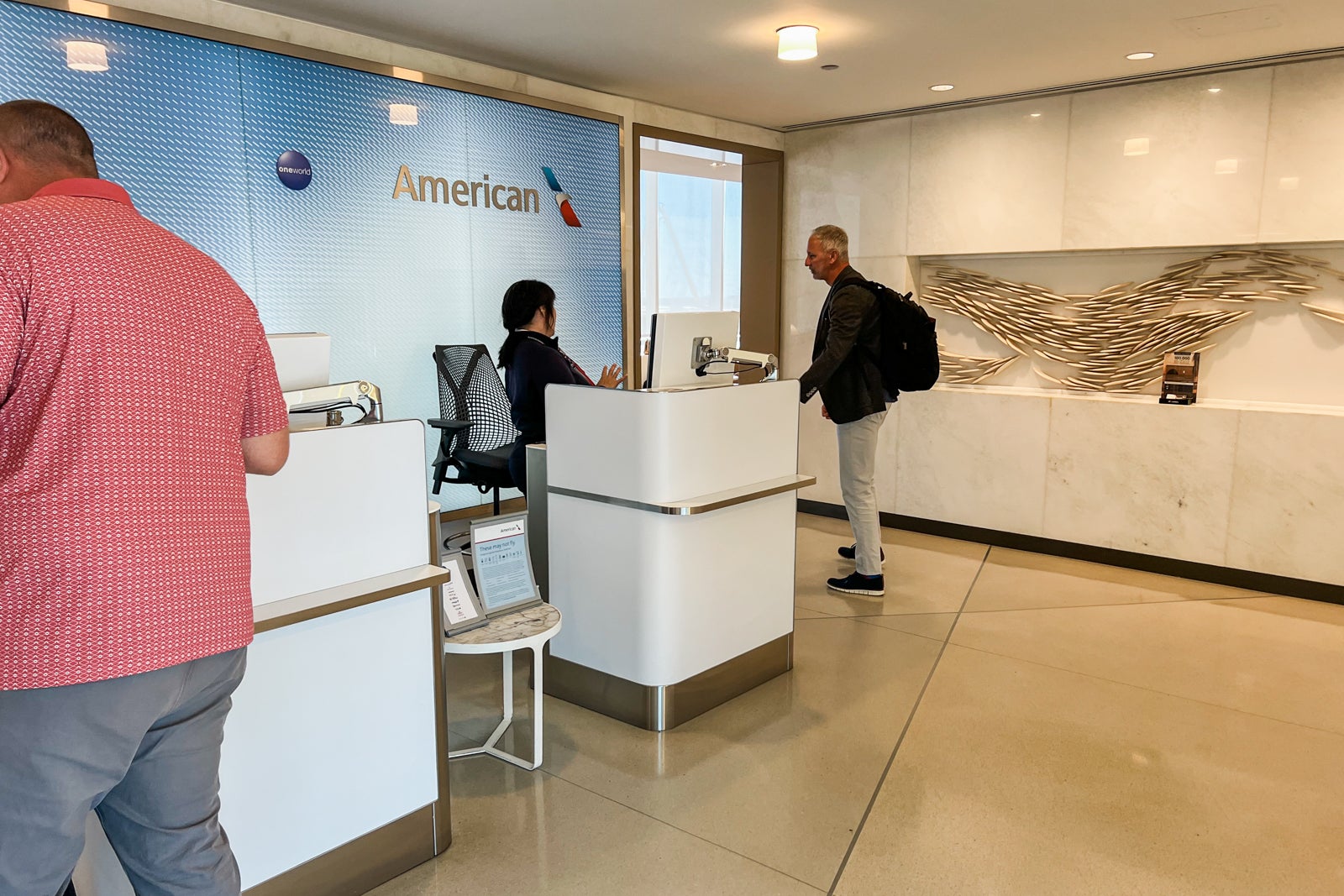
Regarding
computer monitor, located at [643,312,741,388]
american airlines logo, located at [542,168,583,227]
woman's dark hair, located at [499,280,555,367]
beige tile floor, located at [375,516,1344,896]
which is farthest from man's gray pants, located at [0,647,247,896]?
american airlines logo, located at [542,168,583,227]

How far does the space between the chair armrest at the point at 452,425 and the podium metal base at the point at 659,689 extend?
168 centimetres

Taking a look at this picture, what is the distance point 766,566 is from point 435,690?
157 centimetres

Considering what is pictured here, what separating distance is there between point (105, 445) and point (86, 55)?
3.15m

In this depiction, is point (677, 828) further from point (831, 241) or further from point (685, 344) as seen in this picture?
point (831, 241)

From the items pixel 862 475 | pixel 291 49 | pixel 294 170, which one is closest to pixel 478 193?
pixel 294 170

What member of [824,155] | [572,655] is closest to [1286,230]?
[824,155]

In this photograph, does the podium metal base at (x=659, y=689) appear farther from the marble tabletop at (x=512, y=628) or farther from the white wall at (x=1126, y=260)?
the white wall at (x=1126, y=260)

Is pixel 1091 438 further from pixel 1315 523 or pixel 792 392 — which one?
pixel 792 392

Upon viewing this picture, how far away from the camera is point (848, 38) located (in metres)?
4.37

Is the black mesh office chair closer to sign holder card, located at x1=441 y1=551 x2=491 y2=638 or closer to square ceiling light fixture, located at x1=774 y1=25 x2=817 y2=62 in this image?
sign holder card, located at x1=441 y1=551 x2=491 y2=638

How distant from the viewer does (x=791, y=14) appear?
4035 millimetres

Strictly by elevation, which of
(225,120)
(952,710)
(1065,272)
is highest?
(225,120)

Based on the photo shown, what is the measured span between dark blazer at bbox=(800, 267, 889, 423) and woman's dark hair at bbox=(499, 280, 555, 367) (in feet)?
4.38

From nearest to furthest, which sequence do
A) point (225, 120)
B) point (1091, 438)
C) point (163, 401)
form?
point (163, 401), point (225, 120), point (1091, 438)
